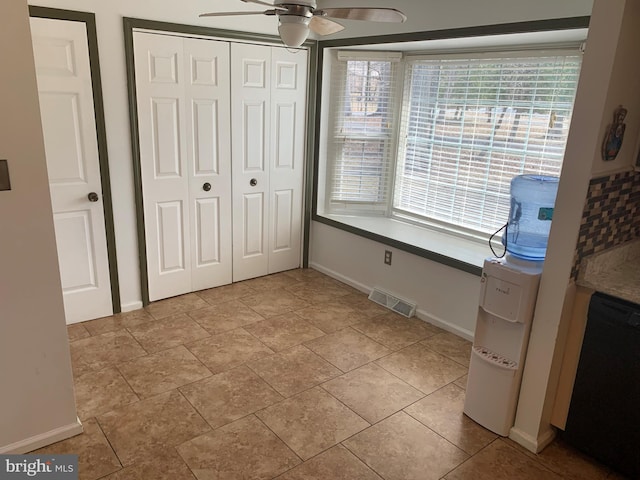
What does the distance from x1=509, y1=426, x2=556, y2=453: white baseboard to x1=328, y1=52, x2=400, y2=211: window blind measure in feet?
7.80

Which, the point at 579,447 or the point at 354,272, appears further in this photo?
the point at 354,272

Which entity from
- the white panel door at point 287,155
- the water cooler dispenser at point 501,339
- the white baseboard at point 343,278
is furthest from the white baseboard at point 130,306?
the water cooler dispenser at point 501,339

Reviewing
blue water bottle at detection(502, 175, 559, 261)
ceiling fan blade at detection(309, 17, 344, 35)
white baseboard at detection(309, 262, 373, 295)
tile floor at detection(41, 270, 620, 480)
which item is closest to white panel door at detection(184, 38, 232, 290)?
tile floor at detection(41, 270, 620, 480)

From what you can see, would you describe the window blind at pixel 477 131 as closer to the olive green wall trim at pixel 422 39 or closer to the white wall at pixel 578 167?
the olive green wall trim at pixel 422 39

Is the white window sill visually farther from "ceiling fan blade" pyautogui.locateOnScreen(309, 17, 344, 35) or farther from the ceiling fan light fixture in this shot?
the ceiling fan light fixture

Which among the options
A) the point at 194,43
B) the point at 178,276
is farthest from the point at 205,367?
the point at 194,43

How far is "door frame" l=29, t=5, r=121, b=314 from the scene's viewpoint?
288 cm

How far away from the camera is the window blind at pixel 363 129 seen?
4078 millimetres

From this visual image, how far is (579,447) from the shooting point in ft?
7.57

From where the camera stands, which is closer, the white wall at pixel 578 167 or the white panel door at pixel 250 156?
the white wall at pixel 578 167

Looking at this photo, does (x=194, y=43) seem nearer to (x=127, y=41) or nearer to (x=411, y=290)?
(x=127, y=41)

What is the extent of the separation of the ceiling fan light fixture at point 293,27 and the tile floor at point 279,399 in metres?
1.83

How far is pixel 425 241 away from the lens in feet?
12.3

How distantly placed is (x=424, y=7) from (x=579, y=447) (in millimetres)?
2736
